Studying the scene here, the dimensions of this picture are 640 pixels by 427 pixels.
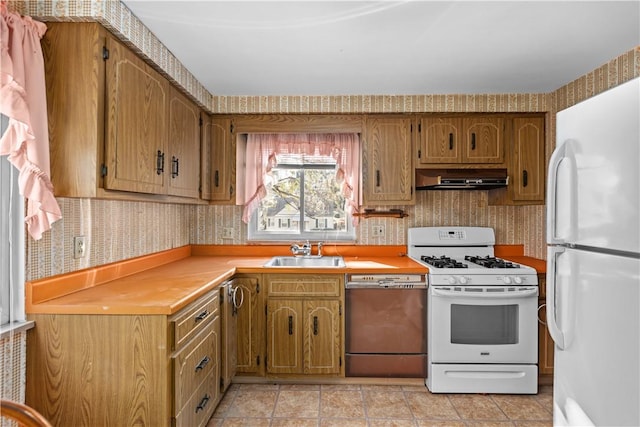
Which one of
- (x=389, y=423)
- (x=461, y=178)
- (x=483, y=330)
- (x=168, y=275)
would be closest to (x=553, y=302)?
(x=483, y=330)

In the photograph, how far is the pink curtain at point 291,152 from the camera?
10.9 ft

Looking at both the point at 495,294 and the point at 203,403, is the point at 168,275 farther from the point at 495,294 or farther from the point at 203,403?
the point at 495,294

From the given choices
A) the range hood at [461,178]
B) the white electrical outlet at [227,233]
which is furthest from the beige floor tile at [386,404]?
the white electrical outlet at [227,233]

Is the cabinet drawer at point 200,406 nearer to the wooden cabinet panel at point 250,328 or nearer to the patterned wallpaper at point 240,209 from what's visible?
the wooden cabinet panel at point 250,328

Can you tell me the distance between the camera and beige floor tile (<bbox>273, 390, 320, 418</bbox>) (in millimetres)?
2428

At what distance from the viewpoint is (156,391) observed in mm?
1611

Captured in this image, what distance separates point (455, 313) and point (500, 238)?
1.07 metres

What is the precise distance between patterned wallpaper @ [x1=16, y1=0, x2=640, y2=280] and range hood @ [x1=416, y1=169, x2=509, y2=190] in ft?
1.00

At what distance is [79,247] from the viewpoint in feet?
6.46

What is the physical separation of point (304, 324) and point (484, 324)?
1237mm

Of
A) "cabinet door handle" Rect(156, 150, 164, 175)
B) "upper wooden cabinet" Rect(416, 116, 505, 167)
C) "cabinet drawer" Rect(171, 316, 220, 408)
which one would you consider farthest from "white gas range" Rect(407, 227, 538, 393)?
"cabinet door handle" Rect(156, 150, 164, 175)

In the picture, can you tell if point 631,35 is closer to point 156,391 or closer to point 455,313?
point 455,313

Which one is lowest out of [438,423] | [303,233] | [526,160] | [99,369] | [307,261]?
[438,423]

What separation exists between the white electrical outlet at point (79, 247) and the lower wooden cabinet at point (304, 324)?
3.82 feet
